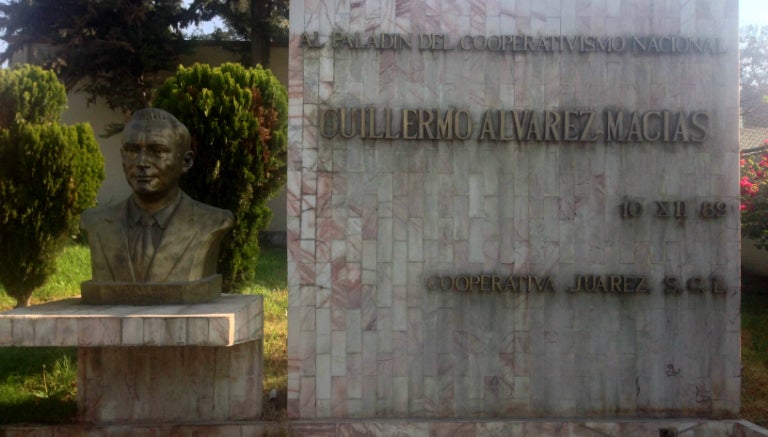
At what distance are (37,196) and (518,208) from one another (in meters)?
6.01

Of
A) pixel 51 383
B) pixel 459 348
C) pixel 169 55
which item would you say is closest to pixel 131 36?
pixel 169 55

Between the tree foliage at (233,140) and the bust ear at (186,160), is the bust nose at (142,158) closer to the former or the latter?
the bust ear at (186,160)

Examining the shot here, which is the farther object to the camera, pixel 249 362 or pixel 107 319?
pixel 249 362

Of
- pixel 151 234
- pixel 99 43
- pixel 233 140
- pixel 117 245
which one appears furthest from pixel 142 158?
pixel 99 43

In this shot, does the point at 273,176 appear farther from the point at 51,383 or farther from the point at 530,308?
the point at 530,308

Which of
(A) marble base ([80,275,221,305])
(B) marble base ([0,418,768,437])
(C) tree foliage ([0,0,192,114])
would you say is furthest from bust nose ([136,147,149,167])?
(C) tree foliage ([0,0,192,114])

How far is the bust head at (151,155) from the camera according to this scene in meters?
5.40

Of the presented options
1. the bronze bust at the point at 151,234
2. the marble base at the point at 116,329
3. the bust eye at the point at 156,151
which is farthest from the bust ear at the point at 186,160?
the marble base at the point at 116,329

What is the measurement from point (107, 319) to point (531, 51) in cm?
401

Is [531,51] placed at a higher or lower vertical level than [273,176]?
higher

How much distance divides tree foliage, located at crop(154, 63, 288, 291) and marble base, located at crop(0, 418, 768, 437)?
10.2ft

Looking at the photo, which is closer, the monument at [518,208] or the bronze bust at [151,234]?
the bronze bust at [151,234]

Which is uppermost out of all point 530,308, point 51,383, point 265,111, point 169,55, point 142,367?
point 169,55

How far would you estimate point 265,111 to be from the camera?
8.44 m
